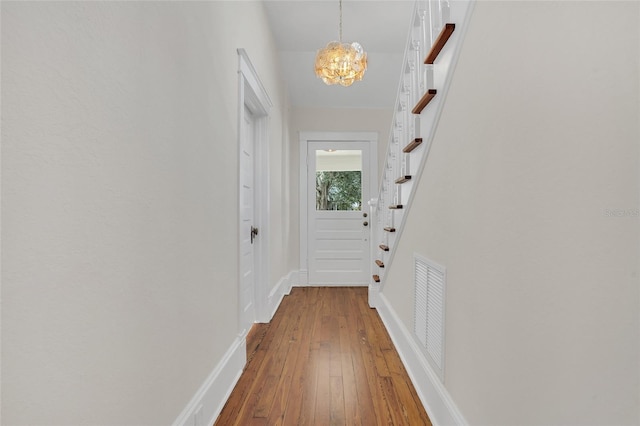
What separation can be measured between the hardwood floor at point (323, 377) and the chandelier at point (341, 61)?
218 centimetres

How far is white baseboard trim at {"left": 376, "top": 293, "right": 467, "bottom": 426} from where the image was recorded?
1.47m

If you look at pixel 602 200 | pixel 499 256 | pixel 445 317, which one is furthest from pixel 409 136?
pixel 602 200

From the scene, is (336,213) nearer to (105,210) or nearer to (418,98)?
(418,98)

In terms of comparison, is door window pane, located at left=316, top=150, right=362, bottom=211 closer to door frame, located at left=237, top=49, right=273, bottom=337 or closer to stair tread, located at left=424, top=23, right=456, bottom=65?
door frame, located at left=237, top=49, right=273, bottom=337

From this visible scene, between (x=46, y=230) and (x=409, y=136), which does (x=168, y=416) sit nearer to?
(x=46, y=230)

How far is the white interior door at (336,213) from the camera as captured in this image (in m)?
4.80

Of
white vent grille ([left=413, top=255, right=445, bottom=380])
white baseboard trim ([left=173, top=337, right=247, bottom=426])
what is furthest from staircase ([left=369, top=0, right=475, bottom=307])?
white baseboard trim ([left=173, top=337, right=247, bottom=426])

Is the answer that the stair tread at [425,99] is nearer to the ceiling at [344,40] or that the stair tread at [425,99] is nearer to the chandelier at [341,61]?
the chandelier at [341,61]

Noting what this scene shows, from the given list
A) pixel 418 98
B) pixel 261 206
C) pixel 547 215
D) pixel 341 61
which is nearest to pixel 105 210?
pixel 547 215

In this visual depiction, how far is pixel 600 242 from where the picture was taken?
0.71 meters

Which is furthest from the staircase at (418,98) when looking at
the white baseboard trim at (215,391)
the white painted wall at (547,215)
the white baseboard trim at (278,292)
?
the white baseboard trim at (215,391)

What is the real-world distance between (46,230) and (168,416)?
852 millimetres

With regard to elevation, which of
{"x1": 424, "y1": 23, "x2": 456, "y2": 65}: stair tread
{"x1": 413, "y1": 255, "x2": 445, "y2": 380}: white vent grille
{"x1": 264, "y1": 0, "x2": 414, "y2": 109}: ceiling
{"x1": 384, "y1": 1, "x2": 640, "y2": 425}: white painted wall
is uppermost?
{"x1": 264, "y1": 0, "x2": 414, "y2": 109}: ceiling

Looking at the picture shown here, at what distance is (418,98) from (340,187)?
2.77m
